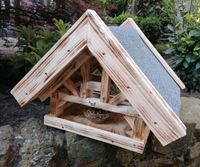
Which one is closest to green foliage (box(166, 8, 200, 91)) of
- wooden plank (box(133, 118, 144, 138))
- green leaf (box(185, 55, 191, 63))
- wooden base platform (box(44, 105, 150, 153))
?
green leaf (box(185, 55, 191, 63))

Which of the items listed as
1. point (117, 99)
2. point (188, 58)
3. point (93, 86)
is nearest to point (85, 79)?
point (93, 86)

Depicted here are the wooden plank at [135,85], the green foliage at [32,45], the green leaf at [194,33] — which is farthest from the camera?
the green leaf at [194,33]

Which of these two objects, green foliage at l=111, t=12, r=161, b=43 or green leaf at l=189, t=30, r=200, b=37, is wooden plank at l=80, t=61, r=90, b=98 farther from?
green foliage at l=111, t=12, r=161, b=43

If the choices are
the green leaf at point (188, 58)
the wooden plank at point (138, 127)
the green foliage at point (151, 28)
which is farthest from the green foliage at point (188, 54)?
the green foliage at point (151, 28)

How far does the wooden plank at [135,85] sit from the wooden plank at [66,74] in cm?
18

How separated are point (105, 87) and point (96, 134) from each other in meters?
0.24

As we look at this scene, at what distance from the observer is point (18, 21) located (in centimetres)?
255

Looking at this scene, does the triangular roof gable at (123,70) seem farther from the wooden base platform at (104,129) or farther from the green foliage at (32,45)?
the green foliage at (32,45)

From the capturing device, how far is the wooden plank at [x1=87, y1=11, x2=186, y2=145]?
103 centimetres

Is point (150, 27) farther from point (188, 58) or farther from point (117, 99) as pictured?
point (117, 99)

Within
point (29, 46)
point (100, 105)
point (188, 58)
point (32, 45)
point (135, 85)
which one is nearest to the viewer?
point (135, 85)

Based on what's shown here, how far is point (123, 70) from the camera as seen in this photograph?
1.06 m

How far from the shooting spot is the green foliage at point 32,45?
206cm

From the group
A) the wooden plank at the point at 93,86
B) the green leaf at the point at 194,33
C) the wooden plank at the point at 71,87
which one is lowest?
the green leaf at the point at 194,33
